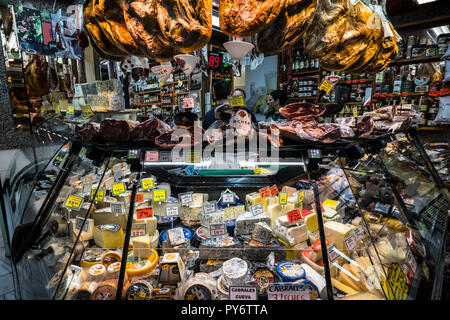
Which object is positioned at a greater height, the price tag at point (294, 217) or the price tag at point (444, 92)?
the price tag at point (444, 92)

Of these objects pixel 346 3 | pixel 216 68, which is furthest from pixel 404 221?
pixel 216 68

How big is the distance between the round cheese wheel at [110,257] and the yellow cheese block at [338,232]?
1547mm

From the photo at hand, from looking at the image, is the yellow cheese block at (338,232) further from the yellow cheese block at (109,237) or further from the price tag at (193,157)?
the yellow cheese block at (109,237)

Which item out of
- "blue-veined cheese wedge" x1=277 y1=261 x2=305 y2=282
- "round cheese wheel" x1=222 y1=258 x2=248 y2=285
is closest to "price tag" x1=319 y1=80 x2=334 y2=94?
"blue-veined cheese wedge" x1=277 y1=261 x2=305 y2=282

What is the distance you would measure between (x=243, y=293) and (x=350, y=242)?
87 centimetres

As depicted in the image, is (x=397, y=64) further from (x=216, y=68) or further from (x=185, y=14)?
(x=185, y=14)

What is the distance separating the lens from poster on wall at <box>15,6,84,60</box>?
2570 mm

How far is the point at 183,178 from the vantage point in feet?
8.26

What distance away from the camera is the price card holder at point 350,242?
159 cm

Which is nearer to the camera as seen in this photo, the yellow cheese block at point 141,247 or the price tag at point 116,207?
the yellow cheese block at point 141,247

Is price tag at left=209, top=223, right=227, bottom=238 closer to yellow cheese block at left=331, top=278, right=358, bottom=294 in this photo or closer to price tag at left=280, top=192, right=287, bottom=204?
price tag at left=280, top=192, right=287, bottom=204

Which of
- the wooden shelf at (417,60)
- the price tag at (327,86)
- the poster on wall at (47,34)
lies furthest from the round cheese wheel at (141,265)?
the wooden shelf at (417,60)

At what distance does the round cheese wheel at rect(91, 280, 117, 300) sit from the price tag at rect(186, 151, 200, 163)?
901 millimetres

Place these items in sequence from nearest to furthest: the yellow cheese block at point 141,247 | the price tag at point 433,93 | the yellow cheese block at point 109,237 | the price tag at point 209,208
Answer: the yellow cheese block at point 141,247
the yellow cheese block at point 109,237
the price tag at point 209,208
the price tag at point 433,93
